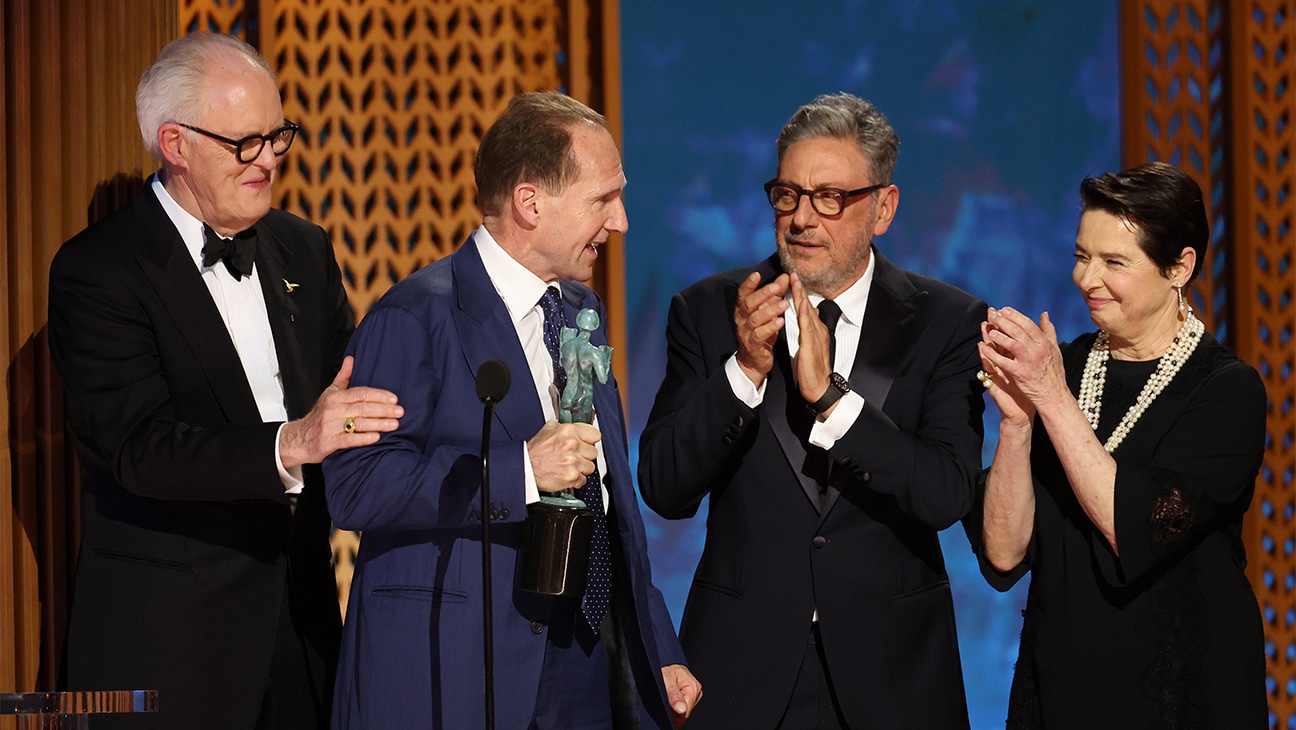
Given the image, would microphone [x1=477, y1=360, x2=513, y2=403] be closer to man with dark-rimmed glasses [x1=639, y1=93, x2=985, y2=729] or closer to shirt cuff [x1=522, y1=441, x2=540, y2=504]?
shirt cuff [x1=522, y1=441, x2=540, y2=504]

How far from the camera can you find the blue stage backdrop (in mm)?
4578

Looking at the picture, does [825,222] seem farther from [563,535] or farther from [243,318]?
[243,318]

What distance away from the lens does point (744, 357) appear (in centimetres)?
274

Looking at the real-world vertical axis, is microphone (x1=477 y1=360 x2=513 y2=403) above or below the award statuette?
above

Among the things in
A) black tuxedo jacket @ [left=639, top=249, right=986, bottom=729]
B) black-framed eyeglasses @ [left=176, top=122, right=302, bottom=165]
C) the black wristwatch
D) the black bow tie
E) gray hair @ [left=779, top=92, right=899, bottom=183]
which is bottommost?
black tuxedo jacket @ [left=639, top=249, right=986, bottom=729]

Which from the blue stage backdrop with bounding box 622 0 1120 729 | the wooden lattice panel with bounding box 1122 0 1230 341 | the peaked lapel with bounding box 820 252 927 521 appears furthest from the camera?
the wooden lattice panel with bounding box 1122 0 1230 341

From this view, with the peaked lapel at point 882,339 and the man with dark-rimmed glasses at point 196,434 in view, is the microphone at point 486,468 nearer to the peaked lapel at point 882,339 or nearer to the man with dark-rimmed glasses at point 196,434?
the man with dark-rimmed glasses at point 196,434

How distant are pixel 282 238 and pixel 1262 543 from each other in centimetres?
344

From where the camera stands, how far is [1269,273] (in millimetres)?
4695

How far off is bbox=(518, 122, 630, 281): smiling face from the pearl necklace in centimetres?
99

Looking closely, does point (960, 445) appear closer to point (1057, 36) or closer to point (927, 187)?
point (927, 187)

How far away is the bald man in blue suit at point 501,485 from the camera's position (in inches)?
88.4

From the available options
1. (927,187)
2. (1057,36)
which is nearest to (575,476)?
(927,187)

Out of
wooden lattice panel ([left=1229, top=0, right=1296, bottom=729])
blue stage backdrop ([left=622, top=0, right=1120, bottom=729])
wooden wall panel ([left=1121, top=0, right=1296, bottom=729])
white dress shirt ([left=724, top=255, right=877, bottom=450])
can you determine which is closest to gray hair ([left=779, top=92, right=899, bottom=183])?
white dress shirt ([left=724, top=255, right=877, bottom=450])
